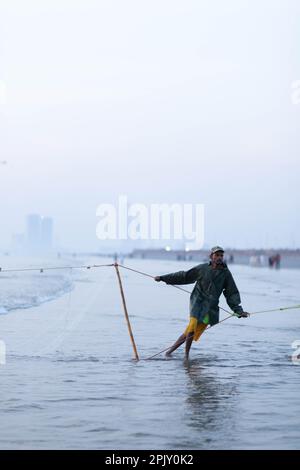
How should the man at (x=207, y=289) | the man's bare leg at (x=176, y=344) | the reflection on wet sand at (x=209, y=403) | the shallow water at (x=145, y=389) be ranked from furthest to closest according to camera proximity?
the man's bare leg at (x=176, y=344) → the man at (x=207, y=289) → the reflection on wet sand at (x=209, y=403) → the shallow water at (x=145, y=389)

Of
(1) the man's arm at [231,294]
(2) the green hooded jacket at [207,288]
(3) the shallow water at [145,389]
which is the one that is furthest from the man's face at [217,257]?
(3) the shallow water at [145,389]

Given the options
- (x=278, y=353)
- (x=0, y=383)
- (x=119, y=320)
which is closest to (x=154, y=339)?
(x=278, y=353)

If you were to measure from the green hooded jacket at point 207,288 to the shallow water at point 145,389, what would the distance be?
66cm

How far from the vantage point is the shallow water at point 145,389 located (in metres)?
6.14

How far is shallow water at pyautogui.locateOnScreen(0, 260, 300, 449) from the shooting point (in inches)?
242

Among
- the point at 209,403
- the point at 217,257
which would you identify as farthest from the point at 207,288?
the point at 209,403

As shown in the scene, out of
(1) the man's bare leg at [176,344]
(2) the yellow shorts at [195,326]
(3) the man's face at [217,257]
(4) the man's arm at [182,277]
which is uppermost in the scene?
(3) the man's face at [217,257]

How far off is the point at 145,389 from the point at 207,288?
7.67ft

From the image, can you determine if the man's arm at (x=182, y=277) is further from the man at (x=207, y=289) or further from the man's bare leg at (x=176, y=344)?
the man's bare leg at (x=176, y=344)

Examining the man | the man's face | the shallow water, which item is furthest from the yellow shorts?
A: the man's face

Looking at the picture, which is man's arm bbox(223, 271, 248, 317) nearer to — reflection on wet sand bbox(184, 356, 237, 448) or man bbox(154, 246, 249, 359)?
man bbox(154, 246, 249, 359)
